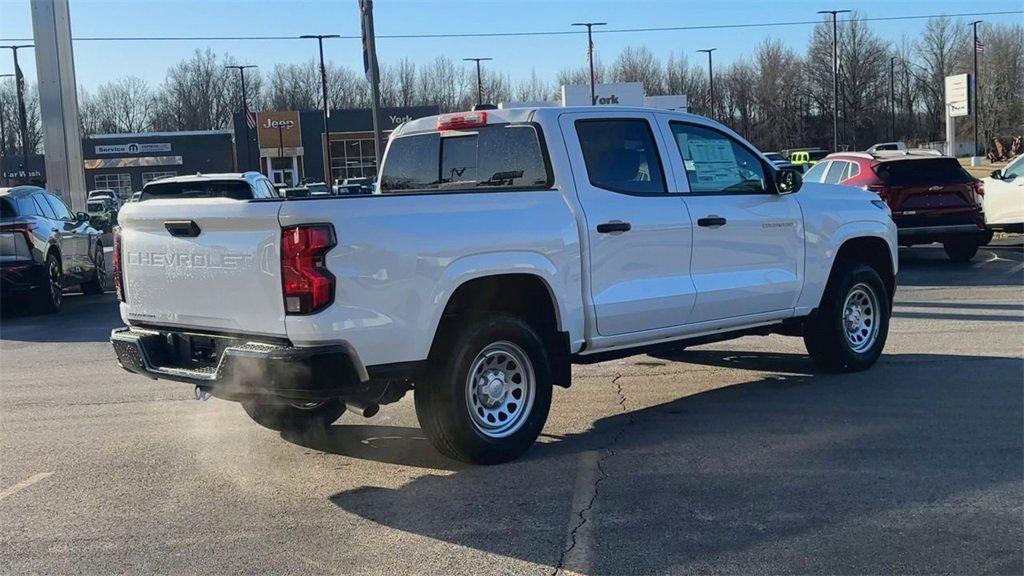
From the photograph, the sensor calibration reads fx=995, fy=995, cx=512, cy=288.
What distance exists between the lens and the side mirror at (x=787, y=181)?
7395 millimetres

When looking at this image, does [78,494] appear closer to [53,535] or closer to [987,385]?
[53,535]

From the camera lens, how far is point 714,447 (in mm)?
6133

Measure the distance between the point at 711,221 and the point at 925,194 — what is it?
9479 mm

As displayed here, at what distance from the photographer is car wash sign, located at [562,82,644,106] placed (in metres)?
53.9

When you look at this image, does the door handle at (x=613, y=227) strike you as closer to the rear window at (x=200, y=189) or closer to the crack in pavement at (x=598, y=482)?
the crack in pavement at (x=598, y=482)

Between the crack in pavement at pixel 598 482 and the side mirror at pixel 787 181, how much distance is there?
197cm

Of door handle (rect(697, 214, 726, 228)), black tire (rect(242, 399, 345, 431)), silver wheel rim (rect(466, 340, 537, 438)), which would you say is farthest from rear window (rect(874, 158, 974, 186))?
black tire (rect(242, 399, 345, 431))

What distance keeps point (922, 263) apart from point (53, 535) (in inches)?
581

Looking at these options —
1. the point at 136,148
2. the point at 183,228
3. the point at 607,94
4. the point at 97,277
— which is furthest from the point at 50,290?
the point at 136,148

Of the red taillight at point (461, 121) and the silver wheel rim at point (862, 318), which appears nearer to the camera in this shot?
the red taillight at point (461, 121)

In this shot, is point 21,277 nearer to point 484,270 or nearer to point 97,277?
point 97,277

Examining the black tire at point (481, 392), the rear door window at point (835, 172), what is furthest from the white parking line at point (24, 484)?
the rear door window at point (835, 172)

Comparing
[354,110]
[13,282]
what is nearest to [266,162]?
[354,110]

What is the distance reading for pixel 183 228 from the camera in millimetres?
5480
